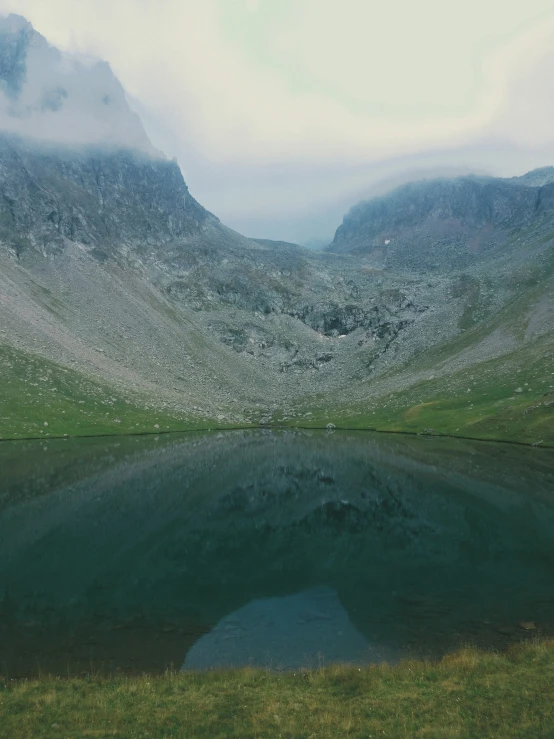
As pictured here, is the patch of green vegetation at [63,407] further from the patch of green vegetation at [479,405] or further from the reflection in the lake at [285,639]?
the reflection in the lake at [285,639]

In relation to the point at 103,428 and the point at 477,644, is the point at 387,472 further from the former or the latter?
the point at 103,428

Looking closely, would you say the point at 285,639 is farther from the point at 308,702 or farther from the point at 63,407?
the point at 63,407

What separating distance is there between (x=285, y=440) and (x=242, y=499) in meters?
57.4

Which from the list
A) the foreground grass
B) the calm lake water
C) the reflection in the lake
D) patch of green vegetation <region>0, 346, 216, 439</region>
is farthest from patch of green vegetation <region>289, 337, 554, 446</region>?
the foreground grass

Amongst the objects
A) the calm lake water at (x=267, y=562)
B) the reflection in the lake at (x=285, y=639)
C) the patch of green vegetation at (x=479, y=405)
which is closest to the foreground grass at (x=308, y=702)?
the reflection in the lake at (x=285, y=639)

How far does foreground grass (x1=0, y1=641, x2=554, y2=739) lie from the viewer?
583 inches

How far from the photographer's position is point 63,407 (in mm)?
123062

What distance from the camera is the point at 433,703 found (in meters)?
16.1

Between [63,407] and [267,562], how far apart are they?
339 feet

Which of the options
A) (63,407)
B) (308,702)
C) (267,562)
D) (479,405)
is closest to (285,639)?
(308,702)

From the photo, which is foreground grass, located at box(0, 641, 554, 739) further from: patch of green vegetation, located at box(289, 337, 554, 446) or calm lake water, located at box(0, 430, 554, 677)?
patch of green vegetation, located at box(289, 337, 554, 446)

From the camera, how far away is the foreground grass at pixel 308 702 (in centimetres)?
1482

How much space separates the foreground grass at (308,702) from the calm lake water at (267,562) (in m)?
2.29

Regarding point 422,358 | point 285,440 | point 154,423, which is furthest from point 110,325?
point 422,358
